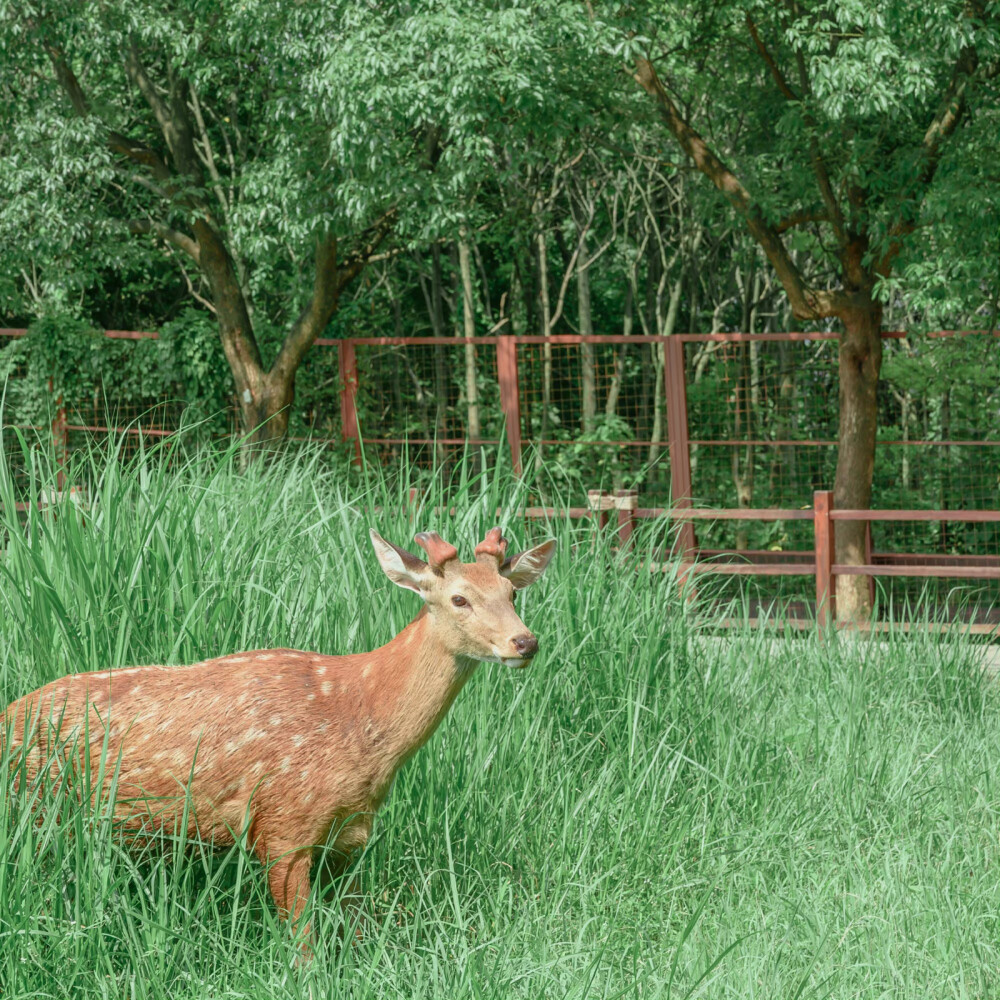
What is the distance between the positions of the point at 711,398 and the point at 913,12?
6.20 metres

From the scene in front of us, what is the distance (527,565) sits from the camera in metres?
3.44

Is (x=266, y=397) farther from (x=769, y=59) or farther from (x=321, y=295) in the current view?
(x=769, y=59)

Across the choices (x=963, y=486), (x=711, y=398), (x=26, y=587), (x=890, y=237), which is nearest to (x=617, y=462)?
(x=711, y=398)

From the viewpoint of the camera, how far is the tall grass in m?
3.29

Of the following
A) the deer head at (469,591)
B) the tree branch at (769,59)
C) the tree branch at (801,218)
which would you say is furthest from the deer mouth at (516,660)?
the tree branch at (769,59)

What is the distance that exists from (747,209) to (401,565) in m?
8.18

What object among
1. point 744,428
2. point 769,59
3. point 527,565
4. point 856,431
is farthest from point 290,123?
point 527,565

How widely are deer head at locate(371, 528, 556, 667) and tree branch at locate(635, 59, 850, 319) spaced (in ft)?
26.2

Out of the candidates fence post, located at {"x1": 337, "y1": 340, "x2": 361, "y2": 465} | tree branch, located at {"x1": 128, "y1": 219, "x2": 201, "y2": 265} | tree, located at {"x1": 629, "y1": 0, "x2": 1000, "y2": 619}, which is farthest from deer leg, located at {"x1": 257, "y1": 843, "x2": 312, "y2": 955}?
tree branch, located at {"x1": 128, "y1": 219, "x2": 201, "y2": 265}

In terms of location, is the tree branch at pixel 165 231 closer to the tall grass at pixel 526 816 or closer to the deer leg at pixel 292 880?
the tall grass at pixel 526 816

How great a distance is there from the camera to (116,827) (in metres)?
3.39

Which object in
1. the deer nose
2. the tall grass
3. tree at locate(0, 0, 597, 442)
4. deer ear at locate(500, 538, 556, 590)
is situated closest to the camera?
the deer nose

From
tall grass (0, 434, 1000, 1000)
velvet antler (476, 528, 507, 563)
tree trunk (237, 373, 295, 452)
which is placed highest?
tree trunk (237, 373, 295, 452)

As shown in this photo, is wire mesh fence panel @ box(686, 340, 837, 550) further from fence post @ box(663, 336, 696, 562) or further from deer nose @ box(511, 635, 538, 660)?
deer nose @ box(511, 635, 538, 660)
